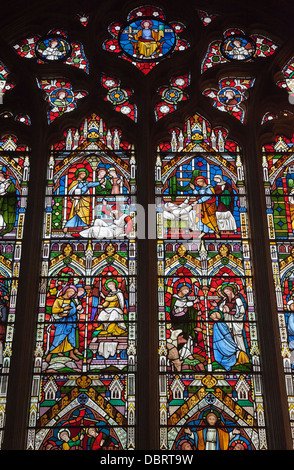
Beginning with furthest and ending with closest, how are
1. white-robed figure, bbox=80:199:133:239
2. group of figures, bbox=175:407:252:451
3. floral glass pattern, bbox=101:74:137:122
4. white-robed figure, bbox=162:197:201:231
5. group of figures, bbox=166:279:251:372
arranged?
floral glass pattern, bbox=101:74:137:122 → white-robed figure, bbox=162:197:201:231 → white-robed figure, bbox=80:199:133:239 → group of figures, bbox=166:279:251:372 → group of figures, bbox=175:407:252:451

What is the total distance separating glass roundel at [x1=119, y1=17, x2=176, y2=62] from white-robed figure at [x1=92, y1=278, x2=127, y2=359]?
10.7ft

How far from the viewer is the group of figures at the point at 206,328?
9281 mm

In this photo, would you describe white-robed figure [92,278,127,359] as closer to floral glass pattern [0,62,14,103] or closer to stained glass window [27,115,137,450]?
stained glass window [27,115,137,450]

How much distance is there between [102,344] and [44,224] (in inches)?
63.6

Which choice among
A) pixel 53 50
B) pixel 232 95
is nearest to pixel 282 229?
pixel 232 95

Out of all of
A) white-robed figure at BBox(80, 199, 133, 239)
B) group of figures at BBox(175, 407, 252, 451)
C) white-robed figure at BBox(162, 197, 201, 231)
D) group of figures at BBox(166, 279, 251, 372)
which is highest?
white-robed figure at BBox(162, 197, 201, 231)

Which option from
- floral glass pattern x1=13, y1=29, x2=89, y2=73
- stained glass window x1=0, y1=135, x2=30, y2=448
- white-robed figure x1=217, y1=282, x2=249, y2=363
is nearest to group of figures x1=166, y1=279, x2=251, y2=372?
white-robed figure x1=217, y1=282, x2=249, y2=363

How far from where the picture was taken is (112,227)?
33.5 feet

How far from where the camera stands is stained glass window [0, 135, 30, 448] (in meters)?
9.29

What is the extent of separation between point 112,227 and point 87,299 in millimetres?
938

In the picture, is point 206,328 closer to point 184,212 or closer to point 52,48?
point 184,212

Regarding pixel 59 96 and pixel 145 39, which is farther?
pixel 145 39

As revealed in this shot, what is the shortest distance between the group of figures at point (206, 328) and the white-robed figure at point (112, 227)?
0.87 meters
